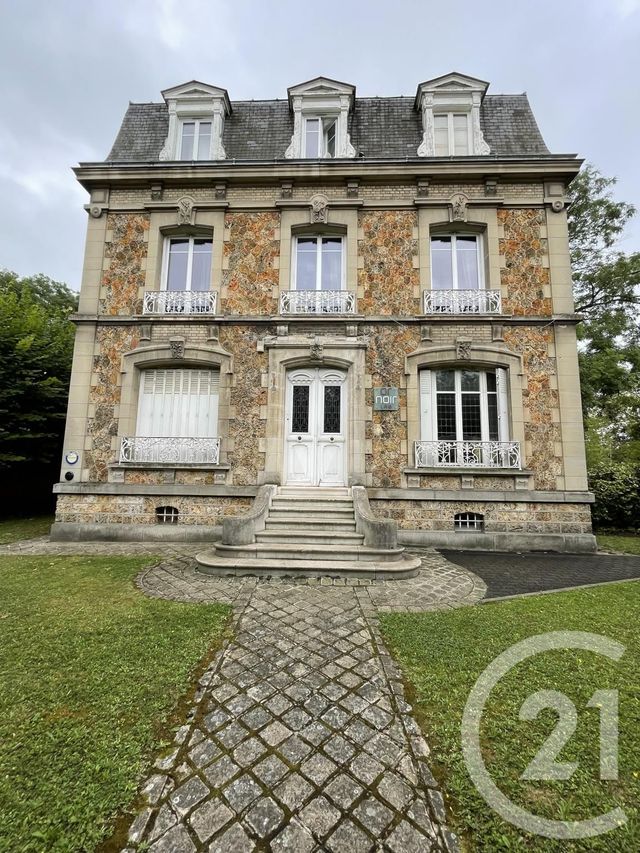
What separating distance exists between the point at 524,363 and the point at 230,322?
22.9ft

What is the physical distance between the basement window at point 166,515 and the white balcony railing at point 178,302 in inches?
186

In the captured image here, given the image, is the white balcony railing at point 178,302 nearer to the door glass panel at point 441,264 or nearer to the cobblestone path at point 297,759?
the door glass panel at point 441,264

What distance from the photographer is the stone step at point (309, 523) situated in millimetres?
6930

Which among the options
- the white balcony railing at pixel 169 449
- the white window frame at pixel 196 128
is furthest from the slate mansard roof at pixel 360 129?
the white balcony railing at pixel 169 449

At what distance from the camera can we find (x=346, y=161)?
9094 millimetres

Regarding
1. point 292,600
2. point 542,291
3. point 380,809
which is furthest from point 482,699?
point 542,291

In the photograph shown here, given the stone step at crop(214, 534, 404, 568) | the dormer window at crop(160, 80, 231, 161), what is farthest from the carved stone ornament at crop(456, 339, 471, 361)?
the dormer window at crop(160, 80, 231, 161)

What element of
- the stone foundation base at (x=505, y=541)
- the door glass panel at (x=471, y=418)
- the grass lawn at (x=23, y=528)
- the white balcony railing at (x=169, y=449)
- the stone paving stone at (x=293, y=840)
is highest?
the door glass panel at (x=471, y=418)

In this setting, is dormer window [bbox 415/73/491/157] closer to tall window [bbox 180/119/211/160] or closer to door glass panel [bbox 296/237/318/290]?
door glass panel [bbox 296/237/318/290]

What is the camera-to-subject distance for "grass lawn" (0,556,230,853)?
1765 millimetres

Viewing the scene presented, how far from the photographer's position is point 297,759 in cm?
214

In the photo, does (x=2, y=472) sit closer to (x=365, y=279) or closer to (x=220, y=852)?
(x=365, y=279)

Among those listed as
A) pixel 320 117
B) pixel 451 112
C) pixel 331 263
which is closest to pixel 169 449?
pixel 331 263
